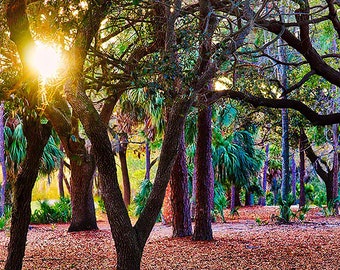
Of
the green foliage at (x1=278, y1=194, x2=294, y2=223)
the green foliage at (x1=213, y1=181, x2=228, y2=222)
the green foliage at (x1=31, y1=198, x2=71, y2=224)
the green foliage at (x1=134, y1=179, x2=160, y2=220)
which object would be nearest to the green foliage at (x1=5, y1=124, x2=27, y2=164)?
the green foliage at (x1=31, y1=198, x2=71, y2=224)

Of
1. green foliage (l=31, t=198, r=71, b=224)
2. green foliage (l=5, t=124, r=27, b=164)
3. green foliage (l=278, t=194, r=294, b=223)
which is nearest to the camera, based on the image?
green foliage (l=278, t=194, r=294, b=223)

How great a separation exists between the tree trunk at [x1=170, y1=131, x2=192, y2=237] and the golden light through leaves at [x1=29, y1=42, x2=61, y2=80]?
510cm

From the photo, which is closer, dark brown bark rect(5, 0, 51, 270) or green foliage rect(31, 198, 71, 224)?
dark brown bark rect(5, 0, 51, 270)

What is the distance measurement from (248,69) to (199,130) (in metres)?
1.58

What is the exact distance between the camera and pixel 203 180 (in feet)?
33.9

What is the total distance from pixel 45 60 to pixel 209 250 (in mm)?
4957

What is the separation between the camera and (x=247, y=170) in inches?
766

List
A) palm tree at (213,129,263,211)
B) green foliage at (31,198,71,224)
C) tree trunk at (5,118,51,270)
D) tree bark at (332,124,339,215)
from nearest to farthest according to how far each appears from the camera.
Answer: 1. tree trunk at (5,118,51,270)
2. tree bark at (332,124,339,215)
3. green foliage at (31,198,71,224)
4. palm tree at (213,129,263,211)

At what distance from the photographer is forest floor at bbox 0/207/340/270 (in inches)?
313

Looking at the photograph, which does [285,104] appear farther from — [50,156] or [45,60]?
[50,156]

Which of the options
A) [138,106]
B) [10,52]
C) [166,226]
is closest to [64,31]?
[10,52]

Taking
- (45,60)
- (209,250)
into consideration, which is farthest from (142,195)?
(45,60)

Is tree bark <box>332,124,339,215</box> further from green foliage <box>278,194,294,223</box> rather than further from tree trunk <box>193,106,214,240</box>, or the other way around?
tree trunk <box>193,106,214,240</box>

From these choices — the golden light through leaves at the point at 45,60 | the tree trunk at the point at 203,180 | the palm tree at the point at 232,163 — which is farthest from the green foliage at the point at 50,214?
the golden light through leaves at the point at 45,60
